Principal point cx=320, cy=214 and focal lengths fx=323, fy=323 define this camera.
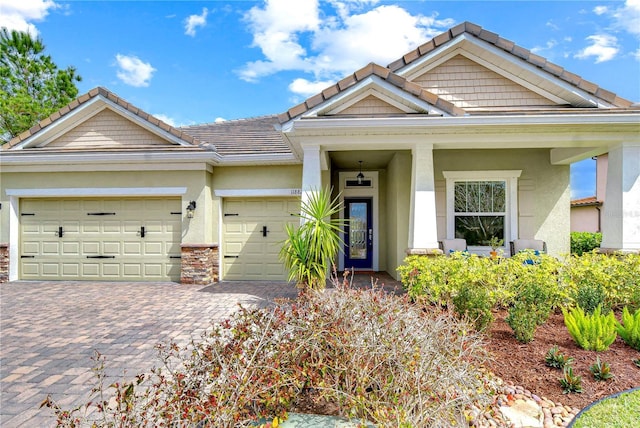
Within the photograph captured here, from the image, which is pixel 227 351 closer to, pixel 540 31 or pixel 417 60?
pixel 417 60

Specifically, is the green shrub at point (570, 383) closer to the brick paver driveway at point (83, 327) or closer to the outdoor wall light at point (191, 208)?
the brick paver driveway at point (83, 327)

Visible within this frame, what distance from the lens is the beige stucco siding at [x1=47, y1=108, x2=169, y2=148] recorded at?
8.76m

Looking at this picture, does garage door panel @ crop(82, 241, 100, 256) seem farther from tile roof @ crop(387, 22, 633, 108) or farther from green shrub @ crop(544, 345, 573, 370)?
green shrub @ crop(544, 345, 573, 370)

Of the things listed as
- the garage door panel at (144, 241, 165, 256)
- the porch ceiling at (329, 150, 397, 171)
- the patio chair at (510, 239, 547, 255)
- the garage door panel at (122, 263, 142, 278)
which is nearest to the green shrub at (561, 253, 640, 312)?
the patio chair at (510, 239, 547, 255)

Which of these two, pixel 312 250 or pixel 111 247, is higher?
pixel 312 250

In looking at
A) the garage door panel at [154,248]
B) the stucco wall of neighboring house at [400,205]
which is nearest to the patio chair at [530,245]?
the stucco wall of neighboring house at [400,205]

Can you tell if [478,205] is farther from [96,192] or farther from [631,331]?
[96,192]

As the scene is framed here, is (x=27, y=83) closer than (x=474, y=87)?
No

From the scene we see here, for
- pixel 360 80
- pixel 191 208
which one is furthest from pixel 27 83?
pixel 360 80

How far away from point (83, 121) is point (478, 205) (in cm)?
1089

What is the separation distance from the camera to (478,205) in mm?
8578

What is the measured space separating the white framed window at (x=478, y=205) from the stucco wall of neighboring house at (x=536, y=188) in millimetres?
253

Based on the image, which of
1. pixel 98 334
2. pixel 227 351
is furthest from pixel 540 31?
pixel 98 334

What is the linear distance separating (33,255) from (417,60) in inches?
447
